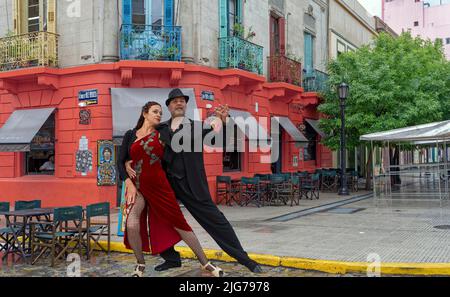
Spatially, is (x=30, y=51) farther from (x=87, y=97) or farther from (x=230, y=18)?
(x=230, y=18)

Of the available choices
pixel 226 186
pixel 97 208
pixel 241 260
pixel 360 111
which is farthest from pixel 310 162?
pixel 241 260

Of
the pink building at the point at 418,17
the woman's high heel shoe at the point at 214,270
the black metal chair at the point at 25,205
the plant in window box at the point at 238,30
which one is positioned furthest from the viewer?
the pink building at the point at 418,17

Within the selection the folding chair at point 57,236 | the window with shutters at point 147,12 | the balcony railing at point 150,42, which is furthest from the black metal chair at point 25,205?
the window with shutters at point 147,12

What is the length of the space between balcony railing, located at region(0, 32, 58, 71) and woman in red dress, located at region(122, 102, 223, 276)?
33.0 ft

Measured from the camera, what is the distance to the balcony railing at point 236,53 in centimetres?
1525

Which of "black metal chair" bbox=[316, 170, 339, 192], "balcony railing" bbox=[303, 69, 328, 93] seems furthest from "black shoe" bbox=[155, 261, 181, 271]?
"balcony railing" bbox=[303, 69, 328, 93]

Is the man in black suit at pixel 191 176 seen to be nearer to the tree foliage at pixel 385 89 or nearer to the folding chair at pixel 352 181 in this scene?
the tree foliage at pixel 385 89

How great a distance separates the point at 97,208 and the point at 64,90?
774 cm

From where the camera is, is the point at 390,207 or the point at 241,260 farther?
the point at 390,207

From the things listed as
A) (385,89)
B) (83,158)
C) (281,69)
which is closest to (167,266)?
(83,158)

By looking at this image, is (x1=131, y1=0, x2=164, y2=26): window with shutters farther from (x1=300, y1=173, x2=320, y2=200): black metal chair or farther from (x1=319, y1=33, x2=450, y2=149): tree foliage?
(x1=319, y1=33, x2=450, y2=149): tree foliage

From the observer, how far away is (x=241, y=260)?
5184 millimetres

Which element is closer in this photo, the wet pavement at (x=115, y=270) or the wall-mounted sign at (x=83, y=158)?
the wet pavement at (x=115, y=270)

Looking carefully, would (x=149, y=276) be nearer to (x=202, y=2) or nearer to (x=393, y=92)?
(x=202, y=2)
